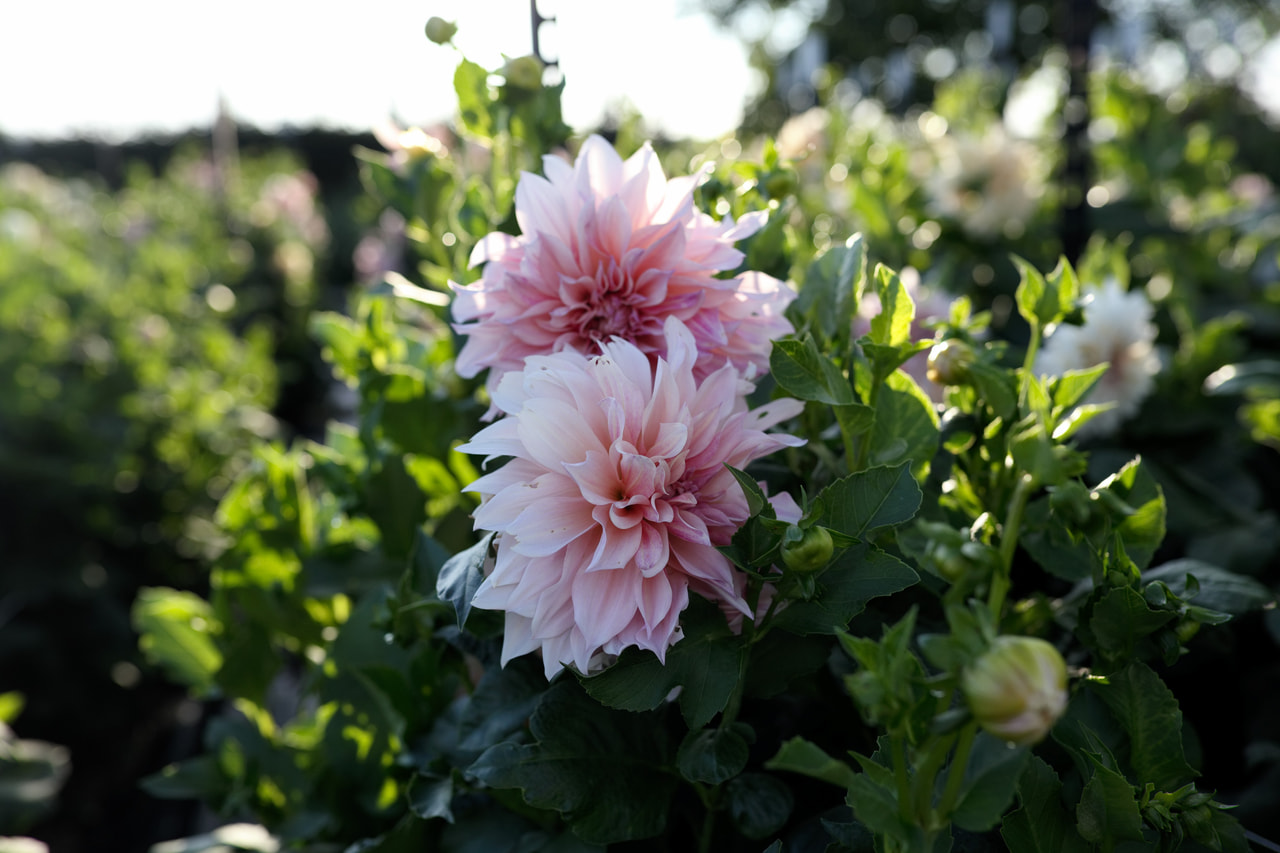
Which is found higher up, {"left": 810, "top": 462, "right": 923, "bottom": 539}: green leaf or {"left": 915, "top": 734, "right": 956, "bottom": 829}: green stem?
{"left": 810, "top": 462, "right": 923, "bottom": 539}: green leaf

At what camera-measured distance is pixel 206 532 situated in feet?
10.4

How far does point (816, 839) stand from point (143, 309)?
430 cm

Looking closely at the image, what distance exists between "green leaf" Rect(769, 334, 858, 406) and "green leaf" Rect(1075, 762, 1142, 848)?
1.04 ft

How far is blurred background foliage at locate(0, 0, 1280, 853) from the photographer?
1.04 meters

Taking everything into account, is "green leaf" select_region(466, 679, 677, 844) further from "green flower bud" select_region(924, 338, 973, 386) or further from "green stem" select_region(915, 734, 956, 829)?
"green flower bud" select_region(924, 338, 973, 386)

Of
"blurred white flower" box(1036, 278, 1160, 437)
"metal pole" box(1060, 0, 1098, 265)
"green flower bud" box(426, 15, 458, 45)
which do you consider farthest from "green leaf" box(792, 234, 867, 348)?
"metal pole" box(1060, 0, 1098, 265)

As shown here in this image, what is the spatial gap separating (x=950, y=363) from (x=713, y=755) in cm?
38

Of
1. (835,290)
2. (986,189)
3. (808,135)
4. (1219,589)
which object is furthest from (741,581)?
(808,135)

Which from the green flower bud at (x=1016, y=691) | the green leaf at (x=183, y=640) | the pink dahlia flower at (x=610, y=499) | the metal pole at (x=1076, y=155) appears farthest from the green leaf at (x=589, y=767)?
the metal pole at (x=1076, y=155)

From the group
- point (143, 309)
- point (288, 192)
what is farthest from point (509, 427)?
point (288, 192)

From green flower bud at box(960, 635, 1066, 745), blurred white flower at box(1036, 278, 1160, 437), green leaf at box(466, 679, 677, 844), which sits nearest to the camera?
green flower bud at box(960, 635, 1066, 745)

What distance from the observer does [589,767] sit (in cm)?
71

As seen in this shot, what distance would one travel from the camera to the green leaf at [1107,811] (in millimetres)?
628

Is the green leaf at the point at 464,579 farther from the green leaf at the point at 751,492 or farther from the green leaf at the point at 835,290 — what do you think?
the green leaf at the point at 835,290
